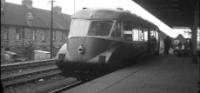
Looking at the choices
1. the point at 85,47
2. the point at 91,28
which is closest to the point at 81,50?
the point at 85,47

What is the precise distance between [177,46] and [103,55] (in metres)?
16.0

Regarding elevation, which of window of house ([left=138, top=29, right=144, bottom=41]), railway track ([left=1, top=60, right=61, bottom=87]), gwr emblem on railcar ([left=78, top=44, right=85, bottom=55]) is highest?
window of house ([left=138, top=29, right=144, bottom=41])

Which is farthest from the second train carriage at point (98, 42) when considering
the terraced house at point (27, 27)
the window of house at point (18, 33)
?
the window of house at point (18, 33)

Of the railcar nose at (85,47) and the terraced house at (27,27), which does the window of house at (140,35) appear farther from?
the terraced house at (27,27)

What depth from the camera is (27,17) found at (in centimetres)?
4631

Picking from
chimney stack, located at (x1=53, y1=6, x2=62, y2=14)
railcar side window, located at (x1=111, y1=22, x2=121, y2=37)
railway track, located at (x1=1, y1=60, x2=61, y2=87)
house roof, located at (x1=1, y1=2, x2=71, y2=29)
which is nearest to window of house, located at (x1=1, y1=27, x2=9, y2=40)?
house roof, located at (x1=1, y1=2, x2=71, y2=29)

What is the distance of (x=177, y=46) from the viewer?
1046 inches

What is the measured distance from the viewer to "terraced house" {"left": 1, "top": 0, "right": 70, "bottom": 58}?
4095 cm

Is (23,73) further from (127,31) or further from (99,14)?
(127,31)

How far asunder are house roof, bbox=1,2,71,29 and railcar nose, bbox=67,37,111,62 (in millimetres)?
29778

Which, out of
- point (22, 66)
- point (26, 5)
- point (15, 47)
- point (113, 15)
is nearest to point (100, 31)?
point (113, 15)

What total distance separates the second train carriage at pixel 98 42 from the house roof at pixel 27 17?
95.0 feet

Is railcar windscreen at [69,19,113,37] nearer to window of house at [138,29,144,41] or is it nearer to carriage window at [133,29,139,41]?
carriage window at [133,29,139,41]

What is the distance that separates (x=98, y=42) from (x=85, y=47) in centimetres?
54
